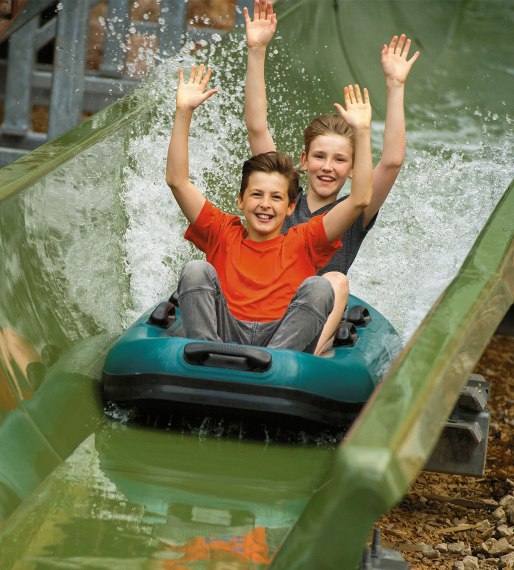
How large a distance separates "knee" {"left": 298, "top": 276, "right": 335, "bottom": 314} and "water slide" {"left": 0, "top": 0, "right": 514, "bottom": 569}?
12.4 inches

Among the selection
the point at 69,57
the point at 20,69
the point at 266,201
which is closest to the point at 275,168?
the point at 266,201

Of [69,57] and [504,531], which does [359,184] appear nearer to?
[504,531]

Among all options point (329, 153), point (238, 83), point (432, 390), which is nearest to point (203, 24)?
point (238, 83)

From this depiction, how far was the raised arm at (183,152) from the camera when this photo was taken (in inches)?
123

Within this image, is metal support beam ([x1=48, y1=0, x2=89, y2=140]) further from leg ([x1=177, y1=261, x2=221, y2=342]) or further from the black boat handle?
the black boat handle

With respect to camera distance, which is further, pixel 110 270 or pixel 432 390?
pixel 110 270

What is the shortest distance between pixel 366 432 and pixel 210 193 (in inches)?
113

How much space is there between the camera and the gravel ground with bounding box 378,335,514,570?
10.4ft

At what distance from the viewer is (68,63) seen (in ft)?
17.1

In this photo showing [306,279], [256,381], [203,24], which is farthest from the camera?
[203,24]

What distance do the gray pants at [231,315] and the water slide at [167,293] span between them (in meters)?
0.26

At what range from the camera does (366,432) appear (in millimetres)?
1794

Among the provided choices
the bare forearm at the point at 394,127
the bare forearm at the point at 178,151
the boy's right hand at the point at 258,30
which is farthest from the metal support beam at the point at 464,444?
the boy's right hand at the point at 258,30

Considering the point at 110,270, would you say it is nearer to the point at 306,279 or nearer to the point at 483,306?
the point at 306,279
